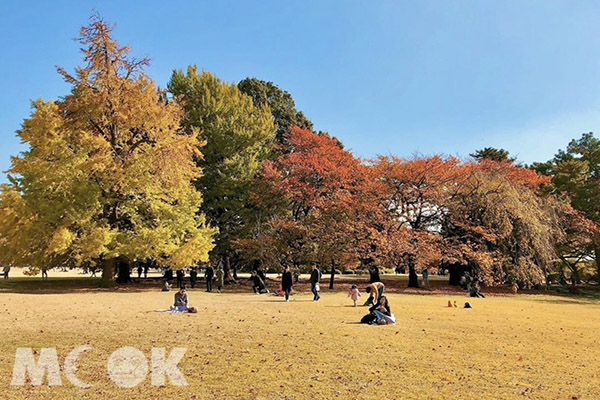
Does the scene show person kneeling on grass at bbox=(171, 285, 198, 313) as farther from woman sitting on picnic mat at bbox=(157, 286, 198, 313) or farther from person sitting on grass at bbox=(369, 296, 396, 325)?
person sitting on grass at bbox=(369, 296, 396, 325)

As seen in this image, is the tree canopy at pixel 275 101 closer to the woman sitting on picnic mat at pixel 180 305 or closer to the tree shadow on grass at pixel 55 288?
the tree shadow on grass at pixel 55 288

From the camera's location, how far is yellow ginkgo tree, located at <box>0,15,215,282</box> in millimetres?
24906

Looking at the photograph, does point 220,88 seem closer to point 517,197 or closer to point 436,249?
point 436,249

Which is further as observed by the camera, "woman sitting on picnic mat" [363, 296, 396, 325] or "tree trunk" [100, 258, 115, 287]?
"tree trunk" [100, 258, 115, 287]

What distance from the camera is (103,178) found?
25.6m

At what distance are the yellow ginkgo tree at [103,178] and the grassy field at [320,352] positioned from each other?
1058 cm

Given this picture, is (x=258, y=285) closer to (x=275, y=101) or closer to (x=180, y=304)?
(x=180, y=304)

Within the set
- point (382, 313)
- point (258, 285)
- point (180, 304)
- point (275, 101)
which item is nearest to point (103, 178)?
point (258, 285)

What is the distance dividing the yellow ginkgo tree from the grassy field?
10575mm

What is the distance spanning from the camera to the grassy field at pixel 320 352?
6.38m

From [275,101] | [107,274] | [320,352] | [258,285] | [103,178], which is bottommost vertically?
[320,352]

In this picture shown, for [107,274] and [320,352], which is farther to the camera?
[107,274]

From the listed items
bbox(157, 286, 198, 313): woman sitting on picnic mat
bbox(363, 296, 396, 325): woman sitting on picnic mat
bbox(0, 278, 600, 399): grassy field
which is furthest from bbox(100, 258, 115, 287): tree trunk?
bbox(363, 296, 396, 325): woman sitting on picnic mat

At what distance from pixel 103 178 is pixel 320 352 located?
21.2 meters
